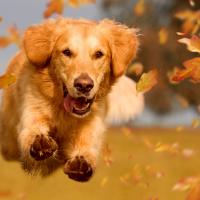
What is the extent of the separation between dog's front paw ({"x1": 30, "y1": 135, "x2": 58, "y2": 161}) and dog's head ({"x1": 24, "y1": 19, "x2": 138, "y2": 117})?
1.48 feet

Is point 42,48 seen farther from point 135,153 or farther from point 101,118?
point 135,153

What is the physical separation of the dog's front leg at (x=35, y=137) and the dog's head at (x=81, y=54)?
30 cm

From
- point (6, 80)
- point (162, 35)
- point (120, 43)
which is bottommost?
point (162, 35)

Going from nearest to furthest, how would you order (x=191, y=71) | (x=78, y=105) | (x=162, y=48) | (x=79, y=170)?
(x=191, y=71) → (x=79, y=170) → (x=78, y=105) → (x=162, y=48)

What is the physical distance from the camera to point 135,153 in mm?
23953

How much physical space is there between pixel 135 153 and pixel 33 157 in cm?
1803

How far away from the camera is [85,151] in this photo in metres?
6.42

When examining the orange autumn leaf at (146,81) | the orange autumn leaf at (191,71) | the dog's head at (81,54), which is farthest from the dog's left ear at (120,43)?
the orange autumn leaf at (191,71)

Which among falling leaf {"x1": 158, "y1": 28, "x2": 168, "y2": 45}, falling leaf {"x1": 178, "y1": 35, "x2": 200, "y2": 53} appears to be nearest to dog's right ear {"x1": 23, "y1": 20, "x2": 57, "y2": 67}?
falling leaf {"x1": 158, "y1": 28, "x2": 168, "y2": 45}

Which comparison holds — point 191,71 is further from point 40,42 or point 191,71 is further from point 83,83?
point 40,42

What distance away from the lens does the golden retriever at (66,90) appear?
6.13 meters

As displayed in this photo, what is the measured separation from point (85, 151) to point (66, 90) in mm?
601

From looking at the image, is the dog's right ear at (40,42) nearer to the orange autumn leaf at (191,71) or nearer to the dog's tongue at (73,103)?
the dog's tongue at (73,103)

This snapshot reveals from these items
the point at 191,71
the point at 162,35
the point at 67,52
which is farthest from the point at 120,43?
the point at 191,71
